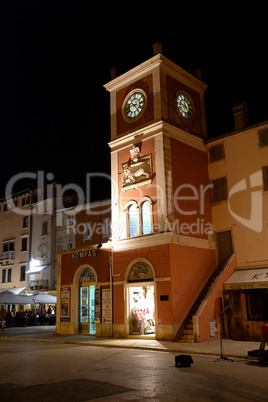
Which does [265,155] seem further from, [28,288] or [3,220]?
[3,220]

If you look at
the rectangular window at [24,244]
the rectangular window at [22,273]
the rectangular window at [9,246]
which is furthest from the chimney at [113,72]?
the rectangular window at [9,246]

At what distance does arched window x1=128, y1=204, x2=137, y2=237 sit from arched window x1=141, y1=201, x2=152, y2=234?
685 mm

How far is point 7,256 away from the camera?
4522 cm

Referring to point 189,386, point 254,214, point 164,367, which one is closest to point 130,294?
point 254,214

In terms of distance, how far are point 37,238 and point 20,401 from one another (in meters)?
36.0

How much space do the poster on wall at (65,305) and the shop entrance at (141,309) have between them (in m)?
4.66

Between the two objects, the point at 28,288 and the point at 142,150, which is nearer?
the point at 142,150

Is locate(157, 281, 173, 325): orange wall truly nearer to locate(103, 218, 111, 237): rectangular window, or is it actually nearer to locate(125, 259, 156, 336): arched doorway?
Result: locate(125, 259, 156, 336): arched doorway

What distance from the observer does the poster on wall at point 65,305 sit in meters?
23.5

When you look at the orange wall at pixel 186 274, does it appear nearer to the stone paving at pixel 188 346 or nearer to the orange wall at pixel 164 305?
the orange wall at pixel 164 305

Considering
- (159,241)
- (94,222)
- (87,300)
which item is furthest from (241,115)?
(94,222)

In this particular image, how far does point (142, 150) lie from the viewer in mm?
22281

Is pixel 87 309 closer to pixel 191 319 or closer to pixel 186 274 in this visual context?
Result: pixel 186 274

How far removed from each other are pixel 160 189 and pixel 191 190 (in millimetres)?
2455
